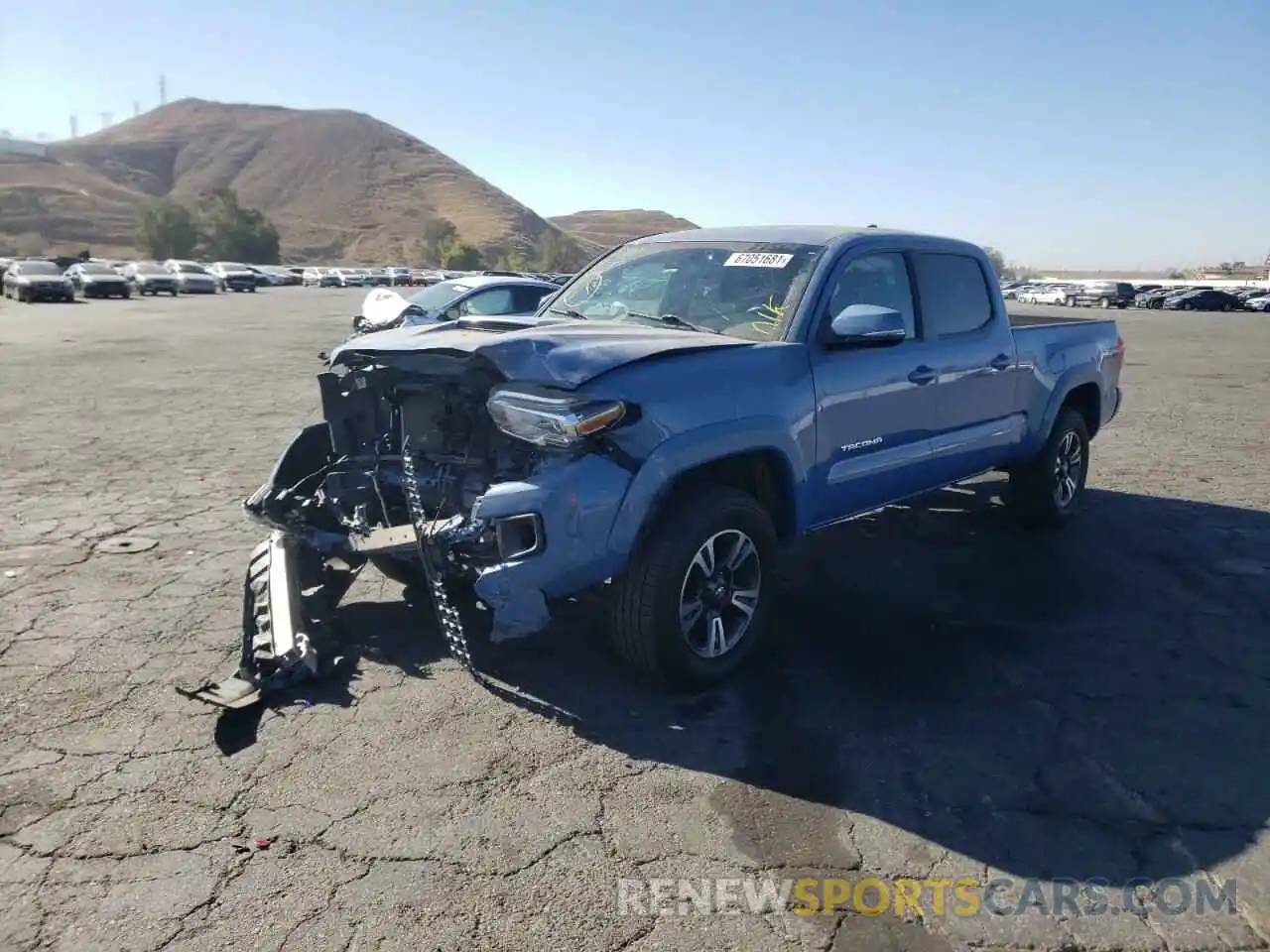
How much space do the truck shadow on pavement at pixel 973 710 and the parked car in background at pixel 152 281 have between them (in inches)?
1969

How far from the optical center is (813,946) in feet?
8.86

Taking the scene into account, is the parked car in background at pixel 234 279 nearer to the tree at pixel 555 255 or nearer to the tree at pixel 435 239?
the tree at pixel 555 255

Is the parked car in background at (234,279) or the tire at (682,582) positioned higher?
the tire at (682,582)

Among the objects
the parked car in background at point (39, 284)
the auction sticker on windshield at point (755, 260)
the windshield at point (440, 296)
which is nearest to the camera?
the auction sticker on windshield at point (755, 260)

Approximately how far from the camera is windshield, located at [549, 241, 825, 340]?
15.8 feet

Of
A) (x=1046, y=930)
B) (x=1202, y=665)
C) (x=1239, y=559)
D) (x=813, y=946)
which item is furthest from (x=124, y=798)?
(x=1239, y=559)

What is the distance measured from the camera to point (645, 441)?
12.7 ft

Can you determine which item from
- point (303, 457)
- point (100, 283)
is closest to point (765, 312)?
point (303, 457)

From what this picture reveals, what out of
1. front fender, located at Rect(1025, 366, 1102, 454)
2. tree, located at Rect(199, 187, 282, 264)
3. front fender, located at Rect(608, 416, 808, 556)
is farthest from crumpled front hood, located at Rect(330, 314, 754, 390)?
tree, located at Rect(199, 187, 282, 264)

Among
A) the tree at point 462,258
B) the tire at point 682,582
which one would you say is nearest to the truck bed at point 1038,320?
the tire at point 682,582

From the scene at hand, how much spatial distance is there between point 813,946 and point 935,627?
2630 mm

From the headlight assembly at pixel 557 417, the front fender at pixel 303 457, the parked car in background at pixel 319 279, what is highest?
the headlight assembly at pixel 557 417

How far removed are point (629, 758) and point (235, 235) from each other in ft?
378

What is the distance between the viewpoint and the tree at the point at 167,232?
104 metres
